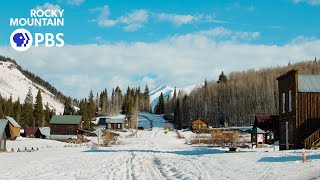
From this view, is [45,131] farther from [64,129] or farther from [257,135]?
[257,135]

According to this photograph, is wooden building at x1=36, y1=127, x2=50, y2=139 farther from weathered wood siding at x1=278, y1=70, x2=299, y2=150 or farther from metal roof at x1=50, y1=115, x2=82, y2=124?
weathered wood siding at x1=278, y1=70, x2=299, y2=150

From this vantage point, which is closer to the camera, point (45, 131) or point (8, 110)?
point (45, 131)

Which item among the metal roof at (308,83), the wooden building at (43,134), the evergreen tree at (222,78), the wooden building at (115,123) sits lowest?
the wooden building at (43,134)

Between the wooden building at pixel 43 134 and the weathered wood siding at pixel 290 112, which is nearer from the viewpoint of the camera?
the weathered wood siding at pixel 290 112

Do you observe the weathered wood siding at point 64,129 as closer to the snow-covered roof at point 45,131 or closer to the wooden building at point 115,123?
the snow-covered roof at point 45,131

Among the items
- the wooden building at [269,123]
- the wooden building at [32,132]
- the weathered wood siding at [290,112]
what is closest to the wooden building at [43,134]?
the wooden building at [32,132]

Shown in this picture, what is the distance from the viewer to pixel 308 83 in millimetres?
37469

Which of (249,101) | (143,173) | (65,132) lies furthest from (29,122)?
(143,173)

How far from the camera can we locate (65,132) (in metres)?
105

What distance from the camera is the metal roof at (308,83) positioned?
3697 centimetres

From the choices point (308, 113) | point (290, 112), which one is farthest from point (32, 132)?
point (308, 113)

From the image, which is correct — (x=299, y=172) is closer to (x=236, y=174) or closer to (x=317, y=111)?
(x=236, y=174)

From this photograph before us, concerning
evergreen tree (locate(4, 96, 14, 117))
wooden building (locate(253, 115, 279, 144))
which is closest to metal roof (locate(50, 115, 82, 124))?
evergreen tree (locate(4, 96, 14, 117))

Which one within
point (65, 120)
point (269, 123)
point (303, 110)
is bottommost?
point (269, 123)
